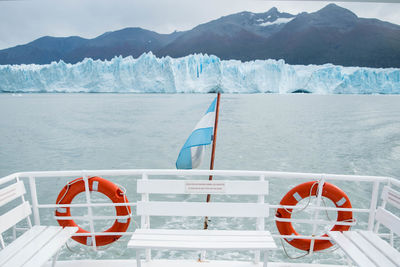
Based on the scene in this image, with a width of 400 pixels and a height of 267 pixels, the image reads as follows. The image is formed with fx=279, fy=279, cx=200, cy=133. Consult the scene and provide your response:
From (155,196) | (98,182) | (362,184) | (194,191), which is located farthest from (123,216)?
(362,184)

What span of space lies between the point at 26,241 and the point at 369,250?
167 centimetres

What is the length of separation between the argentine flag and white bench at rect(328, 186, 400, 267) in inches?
37.8

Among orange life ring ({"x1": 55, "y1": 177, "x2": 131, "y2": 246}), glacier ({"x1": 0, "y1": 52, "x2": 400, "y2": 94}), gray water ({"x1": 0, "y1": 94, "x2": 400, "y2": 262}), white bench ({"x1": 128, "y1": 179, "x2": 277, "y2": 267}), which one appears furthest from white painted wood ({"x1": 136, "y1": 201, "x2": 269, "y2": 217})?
glacier ({"x1": 0, "y1": 52, "x2": 400, "y2": 94})

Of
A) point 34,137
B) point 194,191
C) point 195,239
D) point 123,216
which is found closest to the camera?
point 195,239

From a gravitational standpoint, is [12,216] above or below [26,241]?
above

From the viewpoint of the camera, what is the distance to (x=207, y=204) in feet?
4.87

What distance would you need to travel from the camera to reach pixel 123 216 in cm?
166

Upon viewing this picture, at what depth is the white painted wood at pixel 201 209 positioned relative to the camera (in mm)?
1479

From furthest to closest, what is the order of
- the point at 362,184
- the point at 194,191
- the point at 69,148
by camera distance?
the point at 69,148
the point at 362,184
the point at 194,191

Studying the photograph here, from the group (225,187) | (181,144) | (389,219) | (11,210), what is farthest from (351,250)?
(181,144)

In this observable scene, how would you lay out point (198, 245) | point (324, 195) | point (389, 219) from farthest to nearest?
point (324, 195) → point (389, 219) → point (198, 245)

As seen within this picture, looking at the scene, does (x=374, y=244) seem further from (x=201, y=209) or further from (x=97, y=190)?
(x=97, y=190)

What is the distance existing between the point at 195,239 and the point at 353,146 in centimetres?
1095

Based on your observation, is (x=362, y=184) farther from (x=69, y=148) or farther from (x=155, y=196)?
(x=69, y=148)
